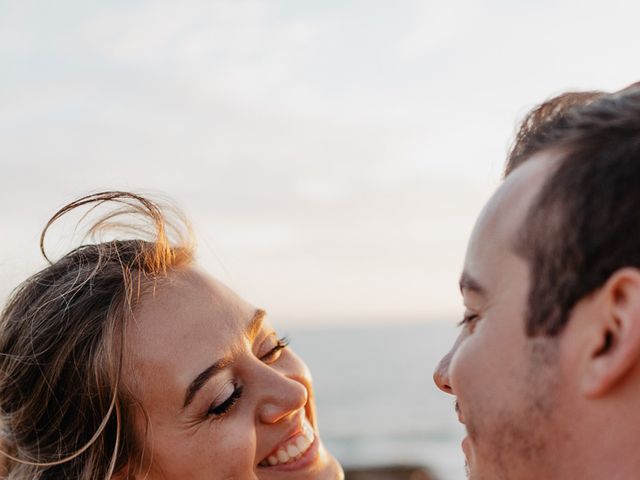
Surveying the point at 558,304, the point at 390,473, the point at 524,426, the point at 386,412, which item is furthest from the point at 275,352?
the point at 386,412

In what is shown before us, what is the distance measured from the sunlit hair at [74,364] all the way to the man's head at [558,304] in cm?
189

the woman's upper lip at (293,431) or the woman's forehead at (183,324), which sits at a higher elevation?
the woman's forehead at (183,324)

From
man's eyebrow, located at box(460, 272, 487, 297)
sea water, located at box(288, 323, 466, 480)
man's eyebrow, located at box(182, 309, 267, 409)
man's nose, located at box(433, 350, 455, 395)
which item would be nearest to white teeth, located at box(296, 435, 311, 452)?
man's eyebrow, located at box(182, 309, 267, 409)

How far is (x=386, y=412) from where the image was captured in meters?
47.2

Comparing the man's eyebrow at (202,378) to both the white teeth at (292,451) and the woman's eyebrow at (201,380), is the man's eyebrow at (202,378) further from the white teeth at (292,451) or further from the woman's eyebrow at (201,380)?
the white teeth at (292,451)

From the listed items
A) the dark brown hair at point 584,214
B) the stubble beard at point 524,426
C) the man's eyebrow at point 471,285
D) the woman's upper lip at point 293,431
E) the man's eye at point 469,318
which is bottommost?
the woman's upper lip at point 293,431

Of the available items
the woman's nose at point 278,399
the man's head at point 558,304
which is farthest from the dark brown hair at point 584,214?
the woman's nose at point 278,399

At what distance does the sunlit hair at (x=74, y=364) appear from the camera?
3645 mm

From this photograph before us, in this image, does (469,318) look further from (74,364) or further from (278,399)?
(74,364)

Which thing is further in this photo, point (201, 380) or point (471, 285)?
point (201, 380)

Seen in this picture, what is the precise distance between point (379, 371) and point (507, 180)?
6780 centimetres

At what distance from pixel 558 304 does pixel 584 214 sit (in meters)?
0.22

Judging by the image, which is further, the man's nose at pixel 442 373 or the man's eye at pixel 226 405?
the man's eye at pixel 226 405

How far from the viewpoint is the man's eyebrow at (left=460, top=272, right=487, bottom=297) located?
2.18m
